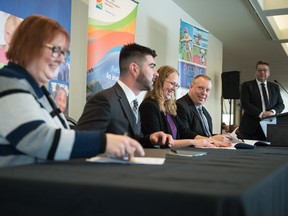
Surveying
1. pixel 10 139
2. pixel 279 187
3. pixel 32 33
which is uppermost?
pixel 32 33

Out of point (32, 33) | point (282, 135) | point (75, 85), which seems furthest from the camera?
point (75, 85)

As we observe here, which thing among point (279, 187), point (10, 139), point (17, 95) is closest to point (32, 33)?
point (17, 95)

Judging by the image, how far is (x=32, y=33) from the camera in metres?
1.07

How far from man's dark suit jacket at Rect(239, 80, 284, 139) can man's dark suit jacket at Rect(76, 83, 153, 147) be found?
2.65 meters

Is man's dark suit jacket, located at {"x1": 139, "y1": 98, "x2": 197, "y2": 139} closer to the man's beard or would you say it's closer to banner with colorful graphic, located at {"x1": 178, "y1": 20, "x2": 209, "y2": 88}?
the man's beard

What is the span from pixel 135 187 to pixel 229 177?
23 centimetres

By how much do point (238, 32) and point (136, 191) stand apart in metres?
6.22

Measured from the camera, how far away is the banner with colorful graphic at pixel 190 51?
4.84m

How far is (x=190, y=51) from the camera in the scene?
5.07 m

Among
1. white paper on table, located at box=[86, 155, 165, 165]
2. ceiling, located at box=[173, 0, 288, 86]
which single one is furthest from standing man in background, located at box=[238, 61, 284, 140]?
white paper on table, located at box=[86, 155, 165, 165]

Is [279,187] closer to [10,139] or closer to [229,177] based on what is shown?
[229,177]

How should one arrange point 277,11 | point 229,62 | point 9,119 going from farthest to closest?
point 229,62, point 277,11, point 9,119

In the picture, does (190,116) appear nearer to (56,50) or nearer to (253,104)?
(253,104)

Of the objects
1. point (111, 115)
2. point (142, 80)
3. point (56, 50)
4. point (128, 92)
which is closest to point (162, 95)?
point (142, 80)
